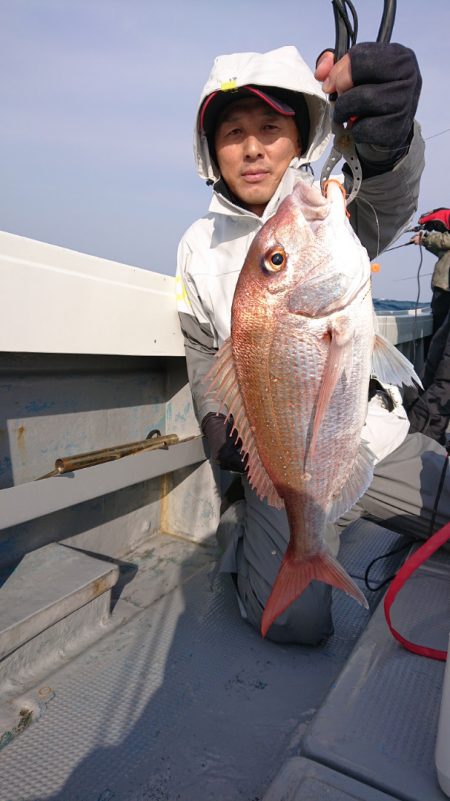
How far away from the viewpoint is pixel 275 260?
1475mm

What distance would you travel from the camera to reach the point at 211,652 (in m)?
2.10

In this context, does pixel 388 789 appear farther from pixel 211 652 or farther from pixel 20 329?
pixel 20 329

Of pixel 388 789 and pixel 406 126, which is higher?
pixel 406 126

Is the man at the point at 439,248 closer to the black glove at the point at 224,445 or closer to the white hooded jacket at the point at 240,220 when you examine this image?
the white hooded jacket at the point at 240,220

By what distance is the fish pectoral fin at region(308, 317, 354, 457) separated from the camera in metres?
1.42

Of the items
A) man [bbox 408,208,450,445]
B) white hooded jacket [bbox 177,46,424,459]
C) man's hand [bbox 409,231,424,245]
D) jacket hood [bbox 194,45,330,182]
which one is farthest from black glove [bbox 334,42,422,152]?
man's hand [bbox 409,231,424,245]

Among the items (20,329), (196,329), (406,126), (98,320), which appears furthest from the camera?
(196,329)

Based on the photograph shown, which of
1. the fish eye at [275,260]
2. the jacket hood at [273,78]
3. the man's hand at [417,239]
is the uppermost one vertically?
the man's hand at [417,239]

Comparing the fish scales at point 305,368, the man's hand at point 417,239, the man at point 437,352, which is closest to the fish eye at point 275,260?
the fish scales at point 305,368

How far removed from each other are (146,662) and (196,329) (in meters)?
1.69

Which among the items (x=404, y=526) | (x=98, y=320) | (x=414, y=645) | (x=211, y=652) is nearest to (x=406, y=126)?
(x=98, y=320)

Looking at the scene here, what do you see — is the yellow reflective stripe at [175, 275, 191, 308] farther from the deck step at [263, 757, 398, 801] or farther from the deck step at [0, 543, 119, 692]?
the deck step at [263, 757, 398, 801]

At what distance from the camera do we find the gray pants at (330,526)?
2.26 m

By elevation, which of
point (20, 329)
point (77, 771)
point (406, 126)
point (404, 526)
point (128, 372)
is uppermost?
point (406, 126)
